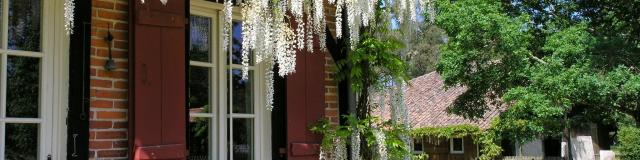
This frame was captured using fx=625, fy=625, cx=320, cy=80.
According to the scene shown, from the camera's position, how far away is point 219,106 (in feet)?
13.9

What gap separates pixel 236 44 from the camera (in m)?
4.46

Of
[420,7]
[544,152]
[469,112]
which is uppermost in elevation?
[420,7]

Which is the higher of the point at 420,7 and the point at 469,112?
the point at 420,7

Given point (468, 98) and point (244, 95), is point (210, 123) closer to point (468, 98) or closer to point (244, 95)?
point (244, 95)

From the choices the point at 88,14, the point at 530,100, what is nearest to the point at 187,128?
the point at 88,14

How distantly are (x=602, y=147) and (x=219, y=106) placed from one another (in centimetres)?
1918

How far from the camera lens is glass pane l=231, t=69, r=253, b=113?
171 inches

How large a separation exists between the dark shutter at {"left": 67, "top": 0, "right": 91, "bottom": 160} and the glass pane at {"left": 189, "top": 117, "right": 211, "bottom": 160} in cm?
80

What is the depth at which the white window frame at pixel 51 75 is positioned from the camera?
3.35m

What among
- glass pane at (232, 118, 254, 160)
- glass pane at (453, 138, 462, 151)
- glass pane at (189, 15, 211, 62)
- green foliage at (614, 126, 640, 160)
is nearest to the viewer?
glass pane at (189, 15, 211, 62)

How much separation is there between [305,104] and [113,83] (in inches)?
55.1

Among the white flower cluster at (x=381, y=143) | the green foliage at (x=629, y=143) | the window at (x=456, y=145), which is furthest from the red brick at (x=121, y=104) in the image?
the window at (x=456, y=145)

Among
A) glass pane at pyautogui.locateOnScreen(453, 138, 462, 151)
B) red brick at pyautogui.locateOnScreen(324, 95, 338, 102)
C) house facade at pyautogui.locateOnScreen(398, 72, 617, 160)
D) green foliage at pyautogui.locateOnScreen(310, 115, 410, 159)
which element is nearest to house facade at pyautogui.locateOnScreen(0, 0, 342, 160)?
green foliage at pyautogui.locateOnScreen(310, 115, 410, 159)

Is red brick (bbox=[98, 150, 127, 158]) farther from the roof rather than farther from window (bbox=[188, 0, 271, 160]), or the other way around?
the roof
